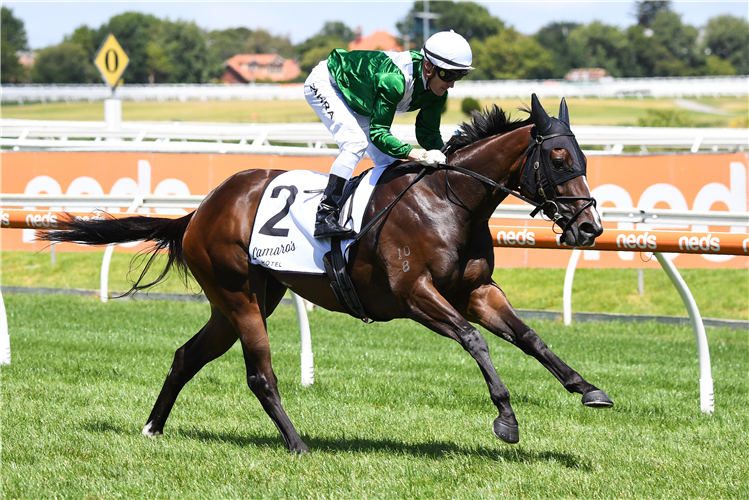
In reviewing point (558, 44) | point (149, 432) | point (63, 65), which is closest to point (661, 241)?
point (149, 432)

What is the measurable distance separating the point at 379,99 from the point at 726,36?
340 feet

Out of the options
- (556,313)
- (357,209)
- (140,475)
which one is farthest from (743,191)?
(140,475)

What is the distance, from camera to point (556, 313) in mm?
9102

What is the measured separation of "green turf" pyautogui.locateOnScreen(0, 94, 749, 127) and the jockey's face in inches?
1602

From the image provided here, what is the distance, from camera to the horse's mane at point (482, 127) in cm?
440

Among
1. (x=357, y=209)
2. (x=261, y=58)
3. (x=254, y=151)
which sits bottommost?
(x=261, y=58)

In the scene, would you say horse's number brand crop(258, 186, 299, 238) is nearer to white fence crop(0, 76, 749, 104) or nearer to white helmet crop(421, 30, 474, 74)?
white helmet crop(421, 30, 474, 74)

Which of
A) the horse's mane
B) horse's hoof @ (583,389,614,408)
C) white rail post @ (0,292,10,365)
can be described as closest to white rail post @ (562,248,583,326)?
the horse's mane

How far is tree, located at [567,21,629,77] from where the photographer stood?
92.1m

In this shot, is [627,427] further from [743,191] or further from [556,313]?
[743,191]

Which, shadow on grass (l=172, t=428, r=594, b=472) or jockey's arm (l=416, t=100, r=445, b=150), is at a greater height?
jockey's arm (l=416, t=100, r=445, b=150)

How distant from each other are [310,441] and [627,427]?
179cm

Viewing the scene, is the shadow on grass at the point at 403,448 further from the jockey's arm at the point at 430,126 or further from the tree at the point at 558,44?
the tree at the point at 558,44

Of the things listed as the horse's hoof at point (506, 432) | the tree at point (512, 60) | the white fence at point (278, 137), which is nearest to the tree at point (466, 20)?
the tree at point (512, 60)
